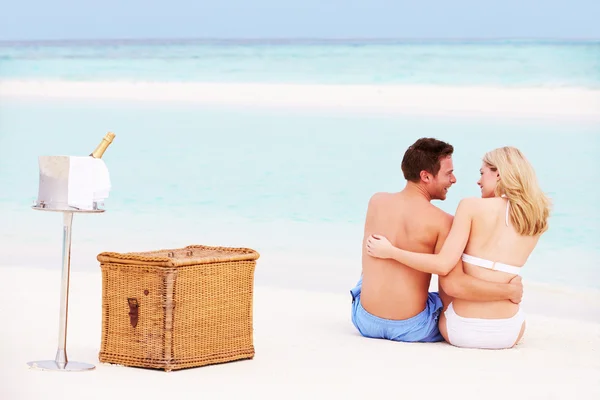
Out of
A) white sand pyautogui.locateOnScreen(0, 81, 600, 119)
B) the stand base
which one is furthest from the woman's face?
white sand pyautogui.locateOnScreen(0, 81, 600, 119)

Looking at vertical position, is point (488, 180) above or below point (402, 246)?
above

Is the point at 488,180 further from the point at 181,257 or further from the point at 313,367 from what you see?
the point at 181,257

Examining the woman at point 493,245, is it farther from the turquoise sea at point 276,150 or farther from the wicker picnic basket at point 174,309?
the turquoise sea at point 276,150

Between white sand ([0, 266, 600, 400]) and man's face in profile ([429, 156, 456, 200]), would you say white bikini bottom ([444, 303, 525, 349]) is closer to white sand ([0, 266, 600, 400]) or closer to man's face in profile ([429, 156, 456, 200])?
white sand ([0, 266, 600, 400])

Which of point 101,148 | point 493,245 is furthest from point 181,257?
point 493,245

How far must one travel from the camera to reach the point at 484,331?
4.13 m

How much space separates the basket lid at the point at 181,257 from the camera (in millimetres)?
3579

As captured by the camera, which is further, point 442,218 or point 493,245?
point 442,218

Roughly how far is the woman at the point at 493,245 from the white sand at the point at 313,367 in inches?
3.7

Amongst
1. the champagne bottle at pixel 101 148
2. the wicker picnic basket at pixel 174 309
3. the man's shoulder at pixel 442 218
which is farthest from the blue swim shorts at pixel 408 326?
the champagne bottle at pixel 101 148

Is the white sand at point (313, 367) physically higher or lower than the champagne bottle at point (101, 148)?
lower

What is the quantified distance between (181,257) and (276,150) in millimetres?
9881

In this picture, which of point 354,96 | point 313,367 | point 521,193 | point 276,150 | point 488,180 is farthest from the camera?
point 354,96

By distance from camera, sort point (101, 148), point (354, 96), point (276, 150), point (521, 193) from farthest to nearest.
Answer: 1. point (354, 96)
2. point (276, 150)
3. point (521, 193)
4. point (101, 148)
